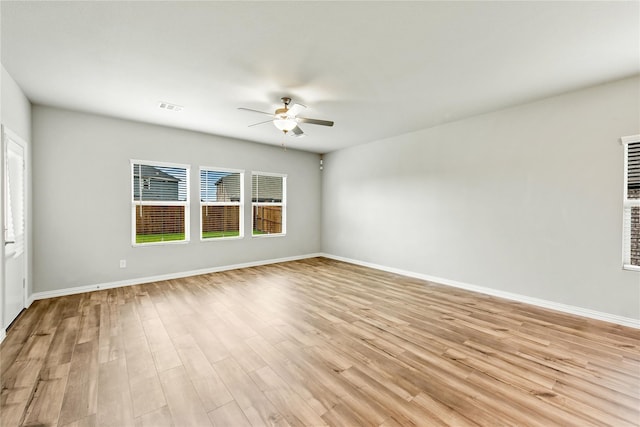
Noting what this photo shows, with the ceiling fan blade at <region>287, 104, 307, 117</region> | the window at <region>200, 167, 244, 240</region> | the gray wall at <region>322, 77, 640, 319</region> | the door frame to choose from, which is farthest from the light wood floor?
the ceiling fan blade at <region>287, 104, 307, 117</region>

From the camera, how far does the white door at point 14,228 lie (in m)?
2.97

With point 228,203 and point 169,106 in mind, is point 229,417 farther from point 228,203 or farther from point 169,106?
point 228,203

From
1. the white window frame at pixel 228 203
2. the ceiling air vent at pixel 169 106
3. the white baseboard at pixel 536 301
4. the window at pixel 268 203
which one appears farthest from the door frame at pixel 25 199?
the white baseboard at pixel 536 301

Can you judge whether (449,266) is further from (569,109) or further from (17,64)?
(17,64)

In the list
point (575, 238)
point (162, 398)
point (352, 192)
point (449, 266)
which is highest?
point (352, 192)

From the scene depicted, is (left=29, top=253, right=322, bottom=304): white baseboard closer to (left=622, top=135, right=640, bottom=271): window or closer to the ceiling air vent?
the ceiling air vent

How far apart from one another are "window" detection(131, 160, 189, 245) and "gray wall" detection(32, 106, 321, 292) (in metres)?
0.12

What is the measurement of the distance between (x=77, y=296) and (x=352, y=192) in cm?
549

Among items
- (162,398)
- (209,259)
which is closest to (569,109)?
(162,398)

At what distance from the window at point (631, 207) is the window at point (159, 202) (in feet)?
21.6

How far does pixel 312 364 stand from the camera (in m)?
2.36

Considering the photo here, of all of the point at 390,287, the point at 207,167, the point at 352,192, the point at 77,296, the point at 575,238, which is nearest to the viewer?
the point at 575,238

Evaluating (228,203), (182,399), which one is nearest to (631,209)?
(182,399)

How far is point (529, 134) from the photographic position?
3945mm
